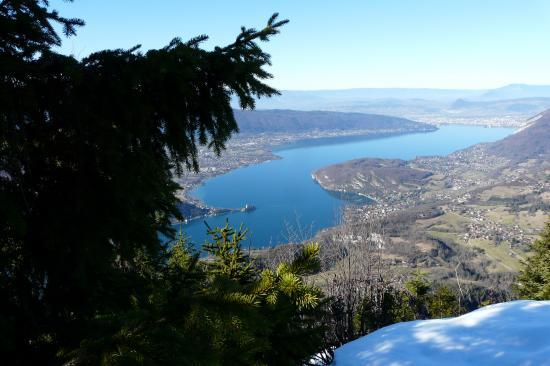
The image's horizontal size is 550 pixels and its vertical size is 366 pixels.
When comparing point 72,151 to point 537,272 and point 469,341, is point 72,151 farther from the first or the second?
point 537,272

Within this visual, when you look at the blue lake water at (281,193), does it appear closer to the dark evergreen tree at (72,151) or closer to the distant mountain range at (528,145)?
the dark evergreen tree at (72,151)

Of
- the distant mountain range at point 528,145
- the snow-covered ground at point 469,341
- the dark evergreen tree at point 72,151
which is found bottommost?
the distant mountain range at point 528,145

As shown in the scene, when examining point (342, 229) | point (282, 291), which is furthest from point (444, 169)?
point (282, 291)

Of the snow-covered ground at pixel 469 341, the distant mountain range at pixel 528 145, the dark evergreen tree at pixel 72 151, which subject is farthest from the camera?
the distant mountain range at pixel 528 145

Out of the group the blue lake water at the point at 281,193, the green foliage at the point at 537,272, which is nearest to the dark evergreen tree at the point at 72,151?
the green foliage at the point at 537,272

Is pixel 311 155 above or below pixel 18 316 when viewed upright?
below

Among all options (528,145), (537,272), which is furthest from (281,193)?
(528,145)

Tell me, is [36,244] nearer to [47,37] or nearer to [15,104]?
[15,104]
